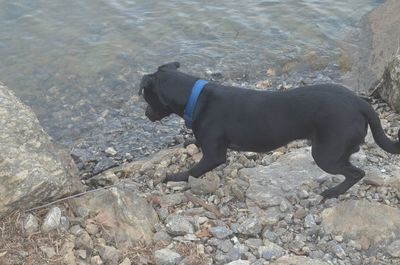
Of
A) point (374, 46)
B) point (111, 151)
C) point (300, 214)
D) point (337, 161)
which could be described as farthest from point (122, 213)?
point (374, 46)

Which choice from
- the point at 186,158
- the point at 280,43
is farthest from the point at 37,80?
the point at 280,43

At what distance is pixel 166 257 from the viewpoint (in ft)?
12.7

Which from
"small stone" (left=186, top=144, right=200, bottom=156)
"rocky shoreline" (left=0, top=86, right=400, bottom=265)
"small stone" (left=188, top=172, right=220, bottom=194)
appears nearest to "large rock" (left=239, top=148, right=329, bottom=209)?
"rocky shoreline" (left=0, top=86, right=400, bottom=265)

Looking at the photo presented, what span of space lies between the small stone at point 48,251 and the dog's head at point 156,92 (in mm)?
1746

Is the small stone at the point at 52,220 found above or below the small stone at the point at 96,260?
above

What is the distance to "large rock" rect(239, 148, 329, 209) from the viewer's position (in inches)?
185

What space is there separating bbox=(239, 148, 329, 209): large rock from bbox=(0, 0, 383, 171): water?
5.59ft

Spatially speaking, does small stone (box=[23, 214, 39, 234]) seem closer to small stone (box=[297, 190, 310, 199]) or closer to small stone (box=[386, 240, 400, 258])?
small stone (box=[297, 190, 310, 199])

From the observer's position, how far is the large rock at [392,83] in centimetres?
619

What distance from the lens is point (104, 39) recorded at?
851 cm

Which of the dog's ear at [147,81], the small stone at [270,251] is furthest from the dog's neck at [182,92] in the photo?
the small stone at [270,251]

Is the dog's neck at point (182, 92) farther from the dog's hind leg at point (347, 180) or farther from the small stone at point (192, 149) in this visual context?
the dog's hind leg at point (347, 180)

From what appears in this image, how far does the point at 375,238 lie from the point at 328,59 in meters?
4.78

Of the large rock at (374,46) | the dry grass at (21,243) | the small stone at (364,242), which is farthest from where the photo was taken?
the large rock at (374,46)
